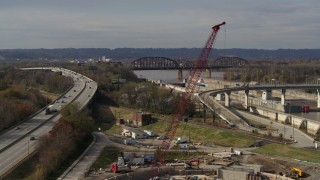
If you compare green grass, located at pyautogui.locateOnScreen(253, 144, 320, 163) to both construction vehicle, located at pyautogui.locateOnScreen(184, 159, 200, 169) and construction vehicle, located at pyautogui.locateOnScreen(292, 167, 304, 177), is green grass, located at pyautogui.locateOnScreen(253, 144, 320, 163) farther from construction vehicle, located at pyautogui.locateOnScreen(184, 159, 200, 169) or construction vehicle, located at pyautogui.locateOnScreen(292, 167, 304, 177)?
construction vehicle, located at pyautogui.locateOnScreen(184, 159, 200, 169)

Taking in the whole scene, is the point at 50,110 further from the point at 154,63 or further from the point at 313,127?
the point at 154,63

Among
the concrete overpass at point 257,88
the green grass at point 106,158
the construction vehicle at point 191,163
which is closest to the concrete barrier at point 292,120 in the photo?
the concrete overpass at point 257,88

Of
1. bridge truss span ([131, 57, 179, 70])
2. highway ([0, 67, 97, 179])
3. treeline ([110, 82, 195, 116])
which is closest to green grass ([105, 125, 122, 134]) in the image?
highway ([0, 67, 97, 179])

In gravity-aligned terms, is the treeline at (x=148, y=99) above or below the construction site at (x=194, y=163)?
above

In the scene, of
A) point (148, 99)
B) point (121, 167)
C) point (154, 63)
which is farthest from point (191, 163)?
point (154, 63)

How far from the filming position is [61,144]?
3591 centimetres

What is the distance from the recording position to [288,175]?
33375mm

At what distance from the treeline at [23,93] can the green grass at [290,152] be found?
23.5 m

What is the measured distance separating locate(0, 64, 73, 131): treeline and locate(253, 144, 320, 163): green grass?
23500mm

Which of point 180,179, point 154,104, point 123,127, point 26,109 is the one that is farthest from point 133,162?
point 154,104

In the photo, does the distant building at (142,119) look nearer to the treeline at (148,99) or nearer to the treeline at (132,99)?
the treeline at (132,99)

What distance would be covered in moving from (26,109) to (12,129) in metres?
8.93

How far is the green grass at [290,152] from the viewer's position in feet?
125

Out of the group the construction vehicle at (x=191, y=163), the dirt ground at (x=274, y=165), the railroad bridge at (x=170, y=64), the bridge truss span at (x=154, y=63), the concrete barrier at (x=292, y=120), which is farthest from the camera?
the bridge truss span at (x=154, y=63)
